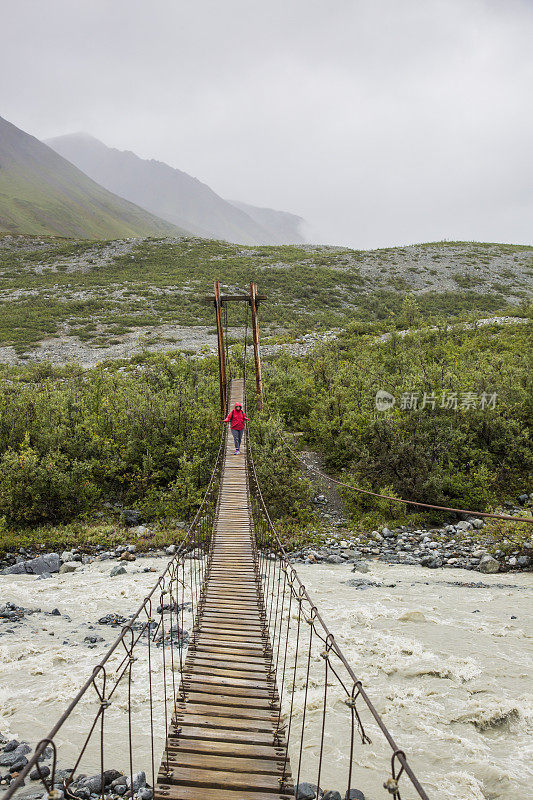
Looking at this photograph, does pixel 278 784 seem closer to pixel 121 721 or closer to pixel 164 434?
pixel 121 721

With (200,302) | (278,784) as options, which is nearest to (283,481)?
(278,784)

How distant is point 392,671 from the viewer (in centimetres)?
544

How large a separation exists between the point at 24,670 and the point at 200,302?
3145 centimetres

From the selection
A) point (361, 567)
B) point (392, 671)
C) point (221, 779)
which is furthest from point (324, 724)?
point (361, 567)

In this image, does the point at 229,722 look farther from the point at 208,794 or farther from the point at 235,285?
the point at 235,285

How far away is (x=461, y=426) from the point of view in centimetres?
1230

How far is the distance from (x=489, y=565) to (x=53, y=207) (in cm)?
15494

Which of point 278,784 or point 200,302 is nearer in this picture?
point 278,784

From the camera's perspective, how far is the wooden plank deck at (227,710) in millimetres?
3162

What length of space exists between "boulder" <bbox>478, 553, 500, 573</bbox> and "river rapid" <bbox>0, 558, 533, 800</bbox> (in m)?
0.25

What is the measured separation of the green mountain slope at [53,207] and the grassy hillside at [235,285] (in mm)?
63538

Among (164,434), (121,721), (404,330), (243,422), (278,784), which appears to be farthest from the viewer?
(404,330)

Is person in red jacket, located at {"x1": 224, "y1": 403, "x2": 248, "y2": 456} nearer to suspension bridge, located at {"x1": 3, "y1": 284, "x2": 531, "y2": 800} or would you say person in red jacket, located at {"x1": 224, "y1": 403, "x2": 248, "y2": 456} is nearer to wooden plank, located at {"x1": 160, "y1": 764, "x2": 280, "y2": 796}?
suspension bridge, located at {"x1": 3, "y1": 284, "x2": 531, "y2": 800}

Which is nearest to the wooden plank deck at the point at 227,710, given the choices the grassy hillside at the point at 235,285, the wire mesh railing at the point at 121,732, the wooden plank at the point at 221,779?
A: the wooden plank at the point at 221,779
